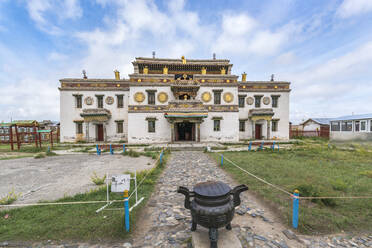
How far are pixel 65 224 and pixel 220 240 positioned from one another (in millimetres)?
3285

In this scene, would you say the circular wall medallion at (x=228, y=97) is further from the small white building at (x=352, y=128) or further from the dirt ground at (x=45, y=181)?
the small white building at (x=352, y=128)

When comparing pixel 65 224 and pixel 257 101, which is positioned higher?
pixel 257 101

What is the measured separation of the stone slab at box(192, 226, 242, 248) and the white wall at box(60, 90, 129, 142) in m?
18.8

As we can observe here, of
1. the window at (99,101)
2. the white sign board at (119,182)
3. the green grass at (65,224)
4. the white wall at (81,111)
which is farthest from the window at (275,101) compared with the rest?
the window at (99,101)

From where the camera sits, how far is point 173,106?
16656mm

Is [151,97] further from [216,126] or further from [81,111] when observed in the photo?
[81,111]

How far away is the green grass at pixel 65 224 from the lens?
9.22 feet

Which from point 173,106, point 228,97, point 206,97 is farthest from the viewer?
point 228,97

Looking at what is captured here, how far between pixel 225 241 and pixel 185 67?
2034 centimetres

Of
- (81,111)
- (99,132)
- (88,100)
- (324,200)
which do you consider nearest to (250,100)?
(324,200)

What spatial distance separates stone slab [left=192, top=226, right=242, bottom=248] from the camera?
2375 mm

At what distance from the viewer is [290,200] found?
13.2ft

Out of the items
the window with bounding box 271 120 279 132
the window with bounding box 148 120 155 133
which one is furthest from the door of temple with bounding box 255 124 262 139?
the window with bounding box 148 120 155 133

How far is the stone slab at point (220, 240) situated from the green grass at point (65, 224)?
1433 millimetres
